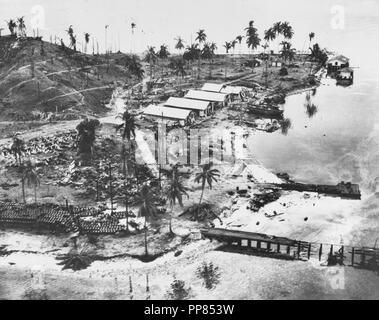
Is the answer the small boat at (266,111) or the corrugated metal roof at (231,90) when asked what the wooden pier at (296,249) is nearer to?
the small boat at (266,111)

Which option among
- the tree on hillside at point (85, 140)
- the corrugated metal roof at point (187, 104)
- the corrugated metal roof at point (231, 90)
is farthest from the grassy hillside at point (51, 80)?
the corrugated metal roof at point (231, 90)

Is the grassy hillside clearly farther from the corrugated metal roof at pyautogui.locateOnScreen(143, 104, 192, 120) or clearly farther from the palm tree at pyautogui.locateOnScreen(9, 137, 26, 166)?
the palm tree at pyautogui.locateOnScreen(9, 137, 26, 166)

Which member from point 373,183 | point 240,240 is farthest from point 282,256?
point 373,183

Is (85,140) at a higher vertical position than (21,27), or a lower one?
lower

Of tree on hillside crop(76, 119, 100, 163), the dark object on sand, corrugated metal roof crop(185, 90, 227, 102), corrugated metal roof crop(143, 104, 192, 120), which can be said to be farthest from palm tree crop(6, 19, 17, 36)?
the dark object on sand

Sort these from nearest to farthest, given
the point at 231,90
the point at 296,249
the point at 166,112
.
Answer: the point at 296,249 < the point at 166,112 < the point at 231,90

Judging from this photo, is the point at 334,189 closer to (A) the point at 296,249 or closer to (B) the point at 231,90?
(A) the point at 296,249

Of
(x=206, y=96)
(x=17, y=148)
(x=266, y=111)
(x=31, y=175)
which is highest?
(x=206, y=96)

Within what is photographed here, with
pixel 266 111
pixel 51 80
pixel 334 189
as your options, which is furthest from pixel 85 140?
pixel 266 111
